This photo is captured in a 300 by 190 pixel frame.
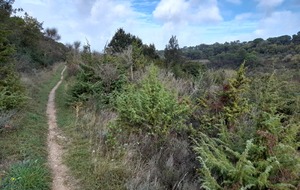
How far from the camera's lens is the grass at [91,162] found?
527 centimetres

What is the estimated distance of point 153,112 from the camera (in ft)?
23.7

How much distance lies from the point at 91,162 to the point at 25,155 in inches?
59.9

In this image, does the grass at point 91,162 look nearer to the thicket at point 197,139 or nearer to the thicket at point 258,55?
the thicket at point 197,139

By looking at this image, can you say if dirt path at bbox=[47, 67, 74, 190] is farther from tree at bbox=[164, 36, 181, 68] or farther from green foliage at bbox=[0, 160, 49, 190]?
tree at bbox=[164, 36, 181, 68]

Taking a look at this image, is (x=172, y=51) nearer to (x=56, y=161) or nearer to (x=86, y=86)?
(x=86, y=86)

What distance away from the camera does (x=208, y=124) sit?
7.62 m

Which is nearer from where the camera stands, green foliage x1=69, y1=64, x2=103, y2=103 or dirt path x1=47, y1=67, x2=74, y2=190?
dirt path x1=47, y1=67, x2=74, y2=190

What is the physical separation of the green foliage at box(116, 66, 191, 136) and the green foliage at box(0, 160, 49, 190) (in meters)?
2.60

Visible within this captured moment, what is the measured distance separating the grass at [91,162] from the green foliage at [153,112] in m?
1.06

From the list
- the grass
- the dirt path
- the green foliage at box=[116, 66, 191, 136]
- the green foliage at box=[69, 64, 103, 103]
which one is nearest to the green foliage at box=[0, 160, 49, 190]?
the dirt path

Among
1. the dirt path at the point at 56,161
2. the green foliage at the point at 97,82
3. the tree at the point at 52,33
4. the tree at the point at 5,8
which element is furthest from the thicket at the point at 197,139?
the tree at the point at 52,33

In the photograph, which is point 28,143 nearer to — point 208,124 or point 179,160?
point 179,160

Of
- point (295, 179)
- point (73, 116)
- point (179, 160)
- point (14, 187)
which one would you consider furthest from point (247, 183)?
point (73, 116)

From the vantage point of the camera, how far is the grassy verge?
15.6 feet
